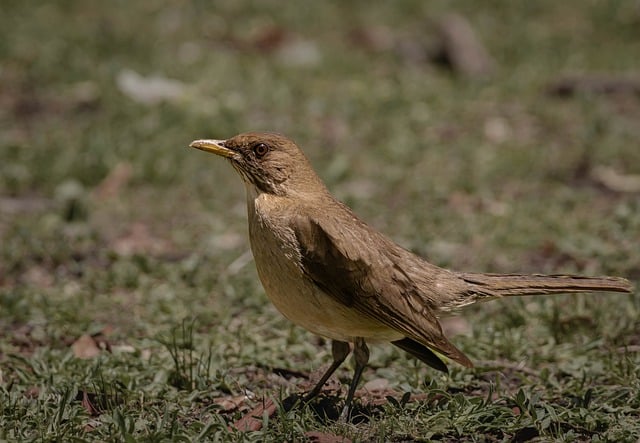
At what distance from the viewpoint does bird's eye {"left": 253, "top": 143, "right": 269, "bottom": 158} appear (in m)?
5.48

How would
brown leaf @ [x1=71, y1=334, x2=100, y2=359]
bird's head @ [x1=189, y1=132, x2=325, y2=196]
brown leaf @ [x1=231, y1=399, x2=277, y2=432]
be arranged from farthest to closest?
brown leaf @ [x1=71, y1=334, x2=100, y2=359]
bird's head @ [x1=189, y1=132, x2=325, y2=196]
brown leaf @ [x1=231, y1=399, x2=277, y2=432]

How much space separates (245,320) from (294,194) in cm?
146

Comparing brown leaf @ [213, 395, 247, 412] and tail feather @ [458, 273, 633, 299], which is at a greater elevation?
tail feather @ [458, 273, 633, 299]

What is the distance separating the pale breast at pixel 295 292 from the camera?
5000 mm

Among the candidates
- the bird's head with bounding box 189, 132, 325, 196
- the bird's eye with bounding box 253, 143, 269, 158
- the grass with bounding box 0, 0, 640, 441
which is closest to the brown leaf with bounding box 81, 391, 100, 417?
the grass with bounding box 0, 0, 640, 441

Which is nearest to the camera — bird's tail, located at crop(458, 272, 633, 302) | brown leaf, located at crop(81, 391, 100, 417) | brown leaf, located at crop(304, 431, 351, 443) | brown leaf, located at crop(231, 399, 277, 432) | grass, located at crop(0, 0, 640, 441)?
brown leaf, located at crop(304, 431, 351, 443)

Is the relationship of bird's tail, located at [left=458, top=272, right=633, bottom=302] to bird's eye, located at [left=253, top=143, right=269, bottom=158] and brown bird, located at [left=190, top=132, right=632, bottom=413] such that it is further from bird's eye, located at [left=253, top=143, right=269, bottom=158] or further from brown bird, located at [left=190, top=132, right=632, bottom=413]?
bird's eye, located at [left=253, top=143, right=269, bottom=158]

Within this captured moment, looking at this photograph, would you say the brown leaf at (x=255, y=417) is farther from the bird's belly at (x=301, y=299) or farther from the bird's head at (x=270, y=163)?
the bird's head at (x=270, y=163)

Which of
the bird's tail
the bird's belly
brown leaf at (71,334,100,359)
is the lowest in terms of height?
brown leaf at (71,334,100,359)

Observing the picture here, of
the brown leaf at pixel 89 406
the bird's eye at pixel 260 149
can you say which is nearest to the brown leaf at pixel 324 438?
the brown leaf at pixel 89 406

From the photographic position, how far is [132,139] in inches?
376

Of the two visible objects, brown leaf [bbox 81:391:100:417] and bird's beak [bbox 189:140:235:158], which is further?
bird's beak [bbox 189:140:235:158]

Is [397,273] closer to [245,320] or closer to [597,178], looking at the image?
[245,320]

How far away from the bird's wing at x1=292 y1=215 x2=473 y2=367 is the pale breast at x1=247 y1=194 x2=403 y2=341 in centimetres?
5
